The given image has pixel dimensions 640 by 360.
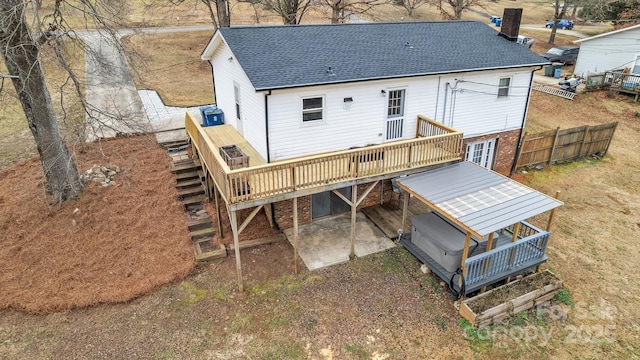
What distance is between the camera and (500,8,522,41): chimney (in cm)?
1673

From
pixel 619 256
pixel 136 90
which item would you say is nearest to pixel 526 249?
pixel 619 256

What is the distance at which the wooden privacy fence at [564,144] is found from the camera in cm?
1831

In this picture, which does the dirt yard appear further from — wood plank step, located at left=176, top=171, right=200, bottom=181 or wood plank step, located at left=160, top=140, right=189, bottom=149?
wood plank step, located at left=160, top=140, right=189, bottom=149

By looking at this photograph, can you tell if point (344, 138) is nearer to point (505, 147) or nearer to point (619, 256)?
point (505, 147)

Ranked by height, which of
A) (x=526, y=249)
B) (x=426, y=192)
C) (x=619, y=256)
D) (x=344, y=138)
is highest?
(x=344, y=138)

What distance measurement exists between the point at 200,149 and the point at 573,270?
1282 centimetres

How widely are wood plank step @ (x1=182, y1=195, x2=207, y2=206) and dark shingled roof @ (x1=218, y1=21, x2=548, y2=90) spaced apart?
5.62 m

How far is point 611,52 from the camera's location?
28.5 meters

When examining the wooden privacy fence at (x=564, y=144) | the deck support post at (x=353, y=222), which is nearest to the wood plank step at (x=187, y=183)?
the deck support post at (x=353, y=222)

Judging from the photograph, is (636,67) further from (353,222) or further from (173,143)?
(173,143)

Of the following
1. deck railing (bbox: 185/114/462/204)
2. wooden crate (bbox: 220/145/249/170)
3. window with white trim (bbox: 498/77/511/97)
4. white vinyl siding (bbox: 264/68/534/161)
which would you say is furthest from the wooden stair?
window with white trim (bbox: 498/77/511/97)

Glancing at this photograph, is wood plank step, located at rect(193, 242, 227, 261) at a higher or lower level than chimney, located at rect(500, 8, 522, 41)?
lower

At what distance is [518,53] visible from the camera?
52.9 feet

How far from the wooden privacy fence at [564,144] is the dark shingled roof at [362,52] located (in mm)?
4132
